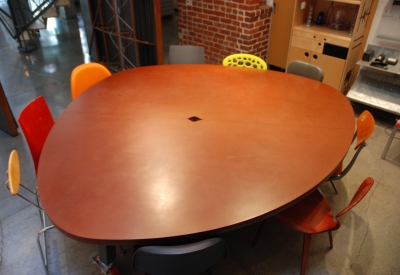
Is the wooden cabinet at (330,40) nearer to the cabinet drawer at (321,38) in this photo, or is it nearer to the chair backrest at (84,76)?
the cabinet drawer at (321,38)

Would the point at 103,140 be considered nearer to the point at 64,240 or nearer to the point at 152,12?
the point at 64,240

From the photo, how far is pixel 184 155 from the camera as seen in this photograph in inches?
68.8

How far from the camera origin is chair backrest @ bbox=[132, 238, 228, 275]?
1.25m

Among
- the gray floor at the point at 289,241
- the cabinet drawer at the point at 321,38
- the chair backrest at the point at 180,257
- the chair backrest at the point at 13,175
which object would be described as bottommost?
the gray floor at the point at 289,241

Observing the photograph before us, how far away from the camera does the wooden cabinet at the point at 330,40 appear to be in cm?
365

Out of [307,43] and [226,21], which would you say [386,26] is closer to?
[307,43]

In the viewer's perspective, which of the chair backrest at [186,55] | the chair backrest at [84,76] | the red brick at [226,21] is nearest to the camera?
the chair backrest at [84,76]

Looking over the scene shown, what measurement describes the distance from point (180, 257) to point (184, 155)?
637 mm

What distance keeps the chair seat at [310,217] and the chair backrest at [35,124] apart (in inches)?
64.2

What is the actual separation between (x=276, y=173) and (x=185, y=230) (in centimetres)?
61

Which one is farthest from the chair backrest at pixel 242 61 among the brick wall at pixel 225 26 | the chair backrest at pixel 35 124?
the chair backrest at pixel 35 124

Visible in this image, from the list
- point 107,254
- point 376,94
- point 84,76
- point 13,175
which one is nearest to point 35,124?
point 13,175

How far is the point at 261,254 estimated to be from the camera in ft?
6.88

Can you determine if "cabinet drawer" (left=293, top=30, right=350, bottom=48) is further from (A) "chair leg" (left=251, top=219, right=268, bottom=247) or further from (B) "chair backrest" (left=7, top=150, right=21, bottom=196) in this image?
(B) "chair backrest" (left=7, top=150, right=21, bottom=196)
